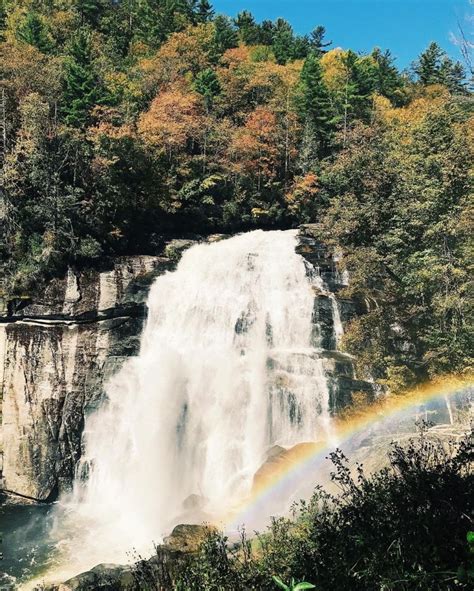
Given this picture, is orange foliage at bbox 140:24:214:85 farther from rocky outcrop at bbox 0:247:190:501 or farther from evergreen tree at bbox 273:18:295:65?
rocky outcrop at bbox 0:247:190:501

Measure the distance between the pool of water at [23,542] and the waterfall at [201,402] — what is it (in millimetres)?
1416

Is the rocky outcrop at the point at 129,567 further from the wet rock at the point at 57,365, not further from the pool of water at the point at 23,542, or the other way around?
the wet rock at the point at 57,365

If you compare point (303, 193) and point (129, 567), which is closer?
point (129, 567)

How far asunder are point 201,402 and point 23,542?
339 inches

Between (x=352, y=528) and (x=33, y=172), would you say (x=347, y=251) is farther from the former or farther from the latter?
(x=352, y=528)

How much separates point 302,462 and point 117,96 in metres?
28.8

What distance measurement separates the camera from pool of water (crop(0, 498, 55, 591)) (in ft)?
50.4

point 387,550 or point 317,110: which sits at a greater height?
point 317,110

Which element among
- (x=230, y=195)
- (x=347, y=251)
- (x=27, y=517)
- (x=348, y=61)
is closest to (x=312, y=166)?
(x=230, y=195)

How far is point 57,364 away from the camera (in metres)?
22.4

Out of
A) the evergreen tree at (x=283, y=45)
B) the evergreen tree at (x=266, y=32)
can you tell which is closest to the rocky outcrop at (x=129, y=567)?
the evergreen tree at (x=283, y=45)

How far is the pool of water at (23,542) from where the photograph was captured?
50.4 feet

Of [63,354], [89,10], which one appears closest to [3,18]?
[89,10]

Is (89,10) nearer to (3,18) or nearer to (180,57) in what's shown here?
(3,18)
